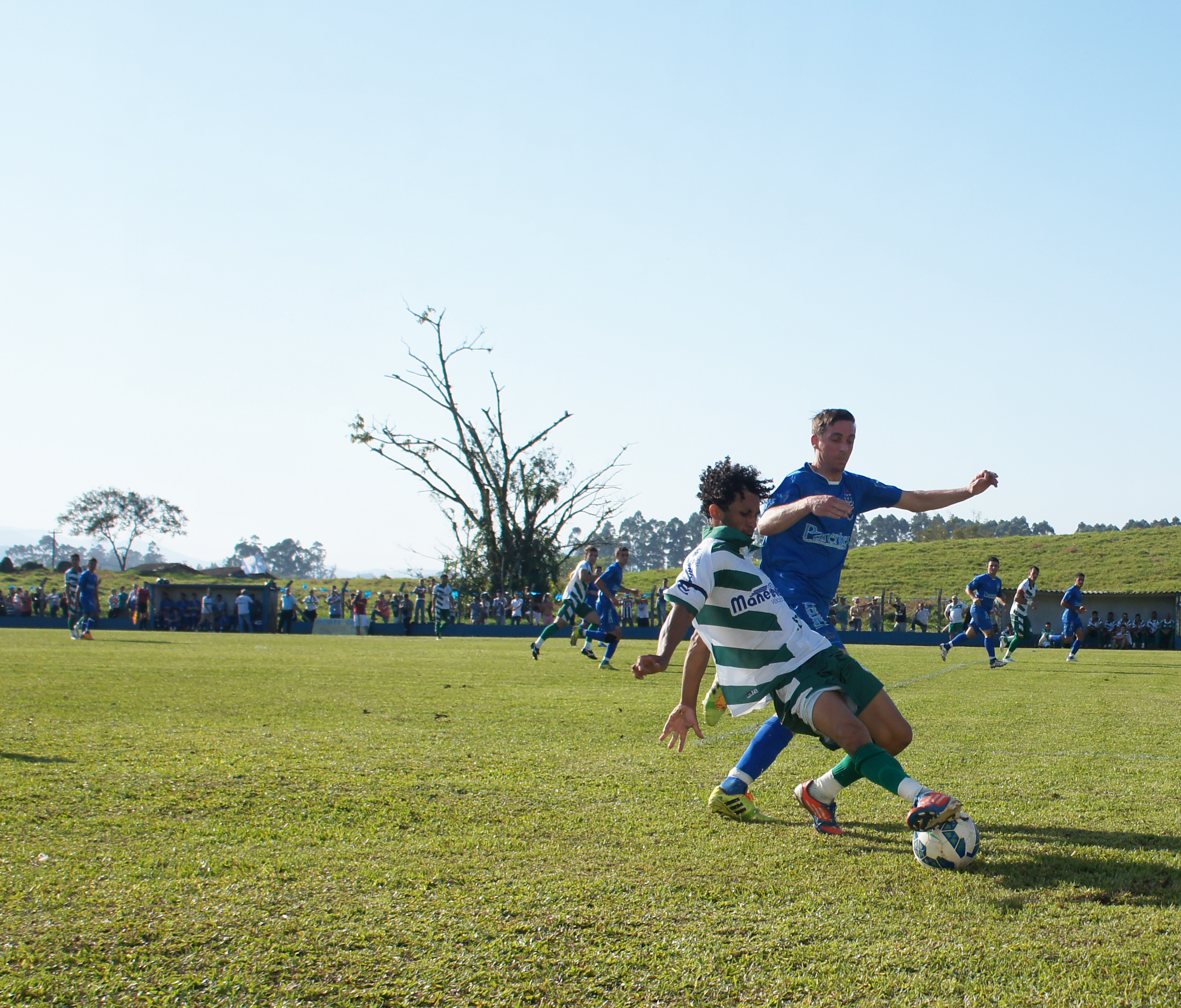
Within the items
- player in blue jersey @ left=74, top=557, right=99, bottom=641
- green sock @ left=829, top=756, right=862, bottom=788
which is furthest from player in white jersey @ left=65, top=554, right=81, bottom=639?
green sock @ left=829, top=756, right=862, bottom=788

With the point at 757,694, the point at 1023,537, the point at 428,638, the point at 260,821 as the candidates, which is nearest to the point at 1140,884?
the point at 757,694

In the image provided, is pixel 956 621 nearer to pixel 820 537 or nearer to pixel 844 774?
pixel 820 537

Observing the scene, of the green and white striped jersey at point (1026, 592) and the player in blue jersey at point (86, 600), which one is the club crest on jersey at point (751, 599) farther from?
the player in blue jersey at point (86, 600)

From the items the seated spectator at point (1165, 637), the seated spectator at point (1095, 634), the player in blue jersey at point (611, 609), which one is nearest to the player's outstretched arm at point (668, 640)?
the player in blue jersey at point (611, 609)

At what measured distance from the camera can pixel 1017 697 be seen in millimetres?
10805

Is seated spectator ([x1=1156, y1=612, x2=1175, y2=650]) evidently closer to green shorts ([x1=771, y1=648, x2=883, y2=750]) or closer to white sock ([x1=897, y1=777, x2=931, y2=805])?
green shorts ([x1=771, y1=648, x2=883, y2=750])

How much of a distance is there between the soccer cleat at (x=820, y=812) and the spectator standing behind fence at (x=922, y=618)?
37.2 metres

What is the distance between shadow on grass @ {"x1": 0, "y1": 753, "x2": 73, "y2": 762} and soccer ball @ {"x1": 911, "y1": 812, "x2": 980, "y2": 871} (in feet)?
14.3

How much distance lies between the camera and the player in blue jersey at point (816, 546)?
430cm

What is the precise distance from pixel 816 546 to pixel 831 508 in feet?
3.05

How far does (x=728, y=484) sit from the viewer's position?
4.45 m

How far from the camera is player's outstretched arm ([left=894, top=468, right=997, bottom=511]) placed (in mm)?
5438

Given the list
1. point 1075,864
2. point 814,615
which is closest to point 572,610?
point 814,615

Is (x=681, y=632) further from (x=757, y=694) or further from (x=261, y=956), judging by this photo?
(x=261, y=956)
